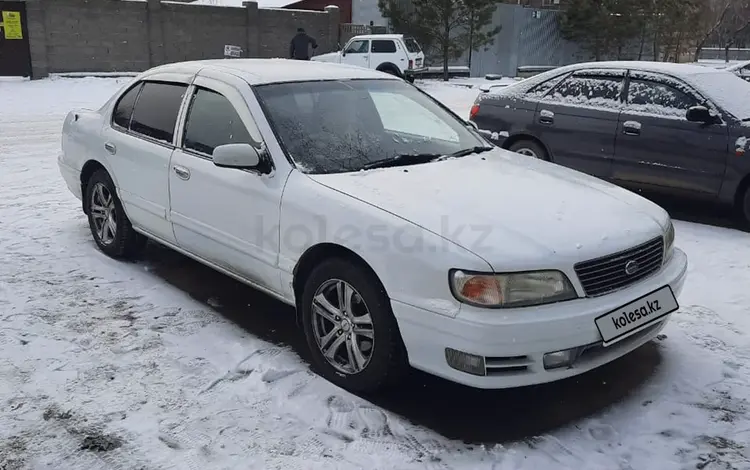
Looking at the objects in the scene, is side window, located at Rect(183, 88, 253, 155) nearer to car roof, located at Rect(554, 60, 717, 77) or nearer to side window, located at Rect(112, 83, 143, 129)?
side window, located at Rect(112, 83, 143, 129)

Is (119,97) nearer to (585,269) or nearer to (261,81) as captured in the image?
(261,81)

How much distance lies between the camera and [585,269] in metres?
3.18

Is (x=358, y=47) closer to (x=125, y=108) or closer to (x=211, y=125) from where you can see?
(x=125, y=108)

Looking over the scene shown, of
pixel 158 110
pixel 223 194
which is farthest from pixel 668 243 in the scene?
pixel 158 110

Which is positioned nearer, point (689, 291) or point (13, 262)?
point (689, 291)

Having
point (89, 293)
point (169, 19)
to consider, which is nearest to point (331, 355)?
point (89, 293)

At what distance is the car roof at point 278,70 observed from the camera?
4.38 metres

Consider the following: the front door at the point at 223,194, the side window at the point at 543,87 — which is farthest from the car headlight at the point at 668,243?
the side window at the point at 543,87

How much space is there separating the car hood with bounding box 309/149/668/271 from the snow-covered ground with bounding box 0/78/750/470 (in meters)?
0.82

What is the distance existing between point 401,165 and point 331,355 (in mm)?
1139

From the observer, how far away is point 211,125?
4.41 meters

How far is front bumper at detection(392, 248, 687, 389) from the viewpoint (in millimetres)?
3020

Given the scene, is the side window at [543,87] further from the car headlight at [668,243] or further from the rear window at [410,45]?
the rear window at [410,45]

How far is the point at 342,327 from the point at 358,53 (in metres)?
21.5
